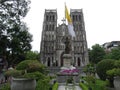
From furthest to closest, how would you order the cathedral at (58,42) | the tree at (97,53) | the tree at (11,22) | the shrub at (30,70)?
the tree at (97,53) → the cathedral at (58,42) → the tree at (11,22) → the shrub at (30,70)

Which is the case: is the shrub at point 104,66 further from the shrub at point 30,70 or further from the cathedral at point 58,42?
the cathedral at point 58,42

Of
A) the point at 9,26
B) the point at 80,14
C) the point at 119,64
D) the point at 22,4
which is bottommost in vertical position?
the point at 119,64

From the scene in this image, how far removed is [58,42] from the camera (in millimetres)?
63250

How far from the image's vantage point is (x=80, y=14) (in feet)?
221

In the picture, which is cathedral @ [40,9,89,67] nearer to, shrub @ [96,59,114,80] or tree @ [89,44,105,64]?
tree @ [89,44,105,64]

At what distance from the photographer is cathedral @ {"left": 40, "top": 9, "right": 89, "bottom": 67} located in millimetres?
61375

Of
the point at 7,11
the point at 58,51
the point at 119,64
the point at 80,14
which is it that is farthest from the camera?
the point at 80,14

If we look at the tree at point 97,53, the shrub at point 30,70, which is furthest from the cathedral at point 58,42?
the shrub at point 30,70

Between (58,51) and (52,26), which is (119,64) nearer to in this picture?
(58,51)

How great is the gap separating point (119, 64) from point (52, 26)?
172 ft

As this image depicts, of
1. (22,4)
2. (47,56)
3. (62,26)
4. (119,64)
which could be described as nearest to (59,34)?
(62,26)

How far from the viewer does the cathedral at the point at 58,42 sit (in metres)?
61.4

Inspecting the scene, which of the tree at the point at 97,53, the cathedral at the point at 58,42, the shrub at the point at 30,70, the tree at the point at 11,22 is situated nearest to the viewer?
the shrub at the point at 30,70

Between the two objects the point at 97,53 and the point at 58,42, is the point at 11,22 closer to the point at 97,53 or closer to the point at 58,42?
the point at 58,42
